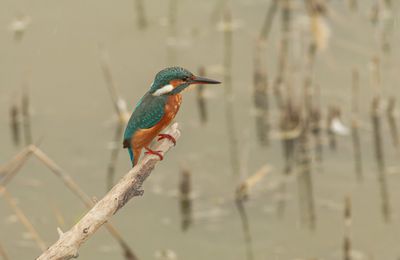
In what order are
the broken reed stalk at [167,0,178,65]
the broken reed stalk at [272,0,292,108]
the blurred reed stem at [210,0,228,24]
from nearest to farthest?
the broken reed stalk at [272,0,292,108] → the broken reed stalk at [167,0,178,65] → the blurred reed stem at [210,0,228,24]

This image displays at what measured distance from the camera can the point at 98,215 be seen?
12.9 feet

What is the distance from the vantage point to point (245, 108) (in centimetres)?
936

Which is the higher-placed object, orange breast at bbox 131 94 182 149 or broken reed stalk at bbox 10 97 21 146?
broken reed stalk at bbox 10 97 21 146

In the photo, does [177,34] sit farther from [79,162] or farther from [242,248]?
[242,248]

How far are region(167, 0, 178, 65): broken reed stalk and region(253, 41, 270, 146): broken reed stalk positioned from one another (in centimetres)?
84

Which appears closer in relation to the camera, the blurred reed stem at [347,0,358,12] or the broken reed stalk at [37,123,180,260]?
the broken reed stalk at [37,123,180,260]

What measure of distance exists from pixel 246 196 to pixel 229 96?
53.9 inches

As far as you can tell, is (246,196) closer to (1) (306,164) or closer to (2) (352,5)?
(1) (306,164)

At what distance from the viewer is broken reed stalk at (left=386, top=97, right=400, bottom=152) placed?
8.93 meters

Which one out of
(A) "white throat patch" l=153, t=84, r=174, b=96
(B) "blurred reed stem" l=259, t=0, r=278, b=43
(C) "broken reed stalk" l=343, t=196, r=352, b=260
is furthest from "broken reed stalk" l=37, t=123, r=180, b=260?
(B) "blurred reed stem" l=259, t=0, r=278, b=43

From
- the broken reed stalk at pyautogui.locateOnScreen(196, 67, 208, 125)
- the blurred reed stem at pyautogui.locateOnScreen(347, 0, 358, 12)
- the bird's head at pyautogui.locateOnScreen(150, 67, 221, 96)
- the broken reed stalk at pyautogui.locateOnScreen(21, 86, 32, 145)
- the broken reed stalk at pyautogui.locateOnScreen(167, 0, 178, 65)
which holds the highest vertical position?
the blurred reed stem at pyautogui.locateOnScreen(347, 0, 358, 12)

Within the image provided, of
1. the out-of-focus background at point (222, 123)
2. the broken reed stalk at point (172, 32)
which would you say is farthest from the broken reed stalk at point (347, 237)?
the broken reed stalk at point (172, 32)

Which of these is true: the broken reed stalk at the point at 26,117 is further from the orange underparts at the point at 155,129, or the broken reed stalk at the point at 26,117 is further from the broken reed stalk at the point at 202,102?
the orange underparts at the point at 155,129

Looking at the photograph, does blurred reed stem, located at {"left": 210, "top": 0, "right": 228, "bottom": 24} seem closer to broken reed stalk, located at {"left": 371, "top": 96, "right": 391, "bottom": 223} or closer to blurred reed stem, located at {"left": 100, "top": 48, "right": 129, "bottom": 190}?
blurred reed stem, located at {"left": 100, "top": 48, "right": 129, "bottom": 190}
